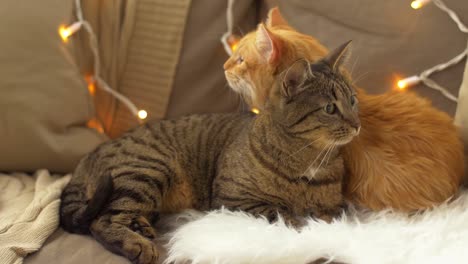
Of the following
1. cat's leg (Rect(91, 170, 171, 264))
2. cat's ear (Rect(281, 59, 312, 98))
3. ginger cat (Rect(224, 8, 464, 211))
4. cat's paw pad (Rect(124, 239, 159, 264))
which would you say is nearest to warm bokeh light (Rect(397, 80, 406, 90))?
ginger cat (Rect(224, 8, 464, 211))

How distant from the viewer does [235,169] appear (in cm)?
121

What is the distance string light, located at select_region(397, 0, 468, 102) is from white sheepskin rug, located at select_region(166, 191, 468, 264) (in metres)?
0.36

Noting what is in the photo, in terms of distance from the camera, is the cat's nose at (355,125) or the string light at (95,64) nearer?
the cat's nose at (355,125)

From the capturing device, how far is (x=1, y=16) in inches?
53.2

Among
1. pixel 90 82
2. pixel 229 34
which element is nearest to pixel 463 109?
pixel 229 34

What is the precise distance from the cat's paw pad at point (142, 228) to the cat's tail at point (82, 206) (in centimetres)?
8

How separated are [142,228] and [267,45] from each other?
494mm

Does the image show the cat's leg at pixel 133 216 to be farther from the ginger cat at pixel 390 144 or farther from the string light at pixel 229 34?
the string light at pixel 229 34

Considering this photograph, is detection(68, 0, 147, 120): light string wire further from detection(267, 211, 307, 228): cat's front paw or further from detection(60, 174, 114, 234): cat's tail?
detection(267, 211, 307, 228): cat's front paw

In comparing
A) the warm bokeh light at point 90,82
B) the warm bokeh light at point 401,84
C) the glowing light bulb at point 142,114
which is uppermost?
the warm bokeh light at point 401,84

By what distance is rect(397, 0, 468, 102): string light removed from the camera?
4.31 feet

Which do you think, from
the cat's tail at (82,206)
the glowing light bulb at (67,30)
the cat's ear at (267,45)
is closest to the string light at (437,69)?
the cat's ear at (267,45)

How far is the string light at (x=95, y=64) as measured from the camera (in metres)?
1.46

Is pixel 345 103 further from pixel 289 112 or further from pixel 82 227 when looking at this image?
pixel 82 227
